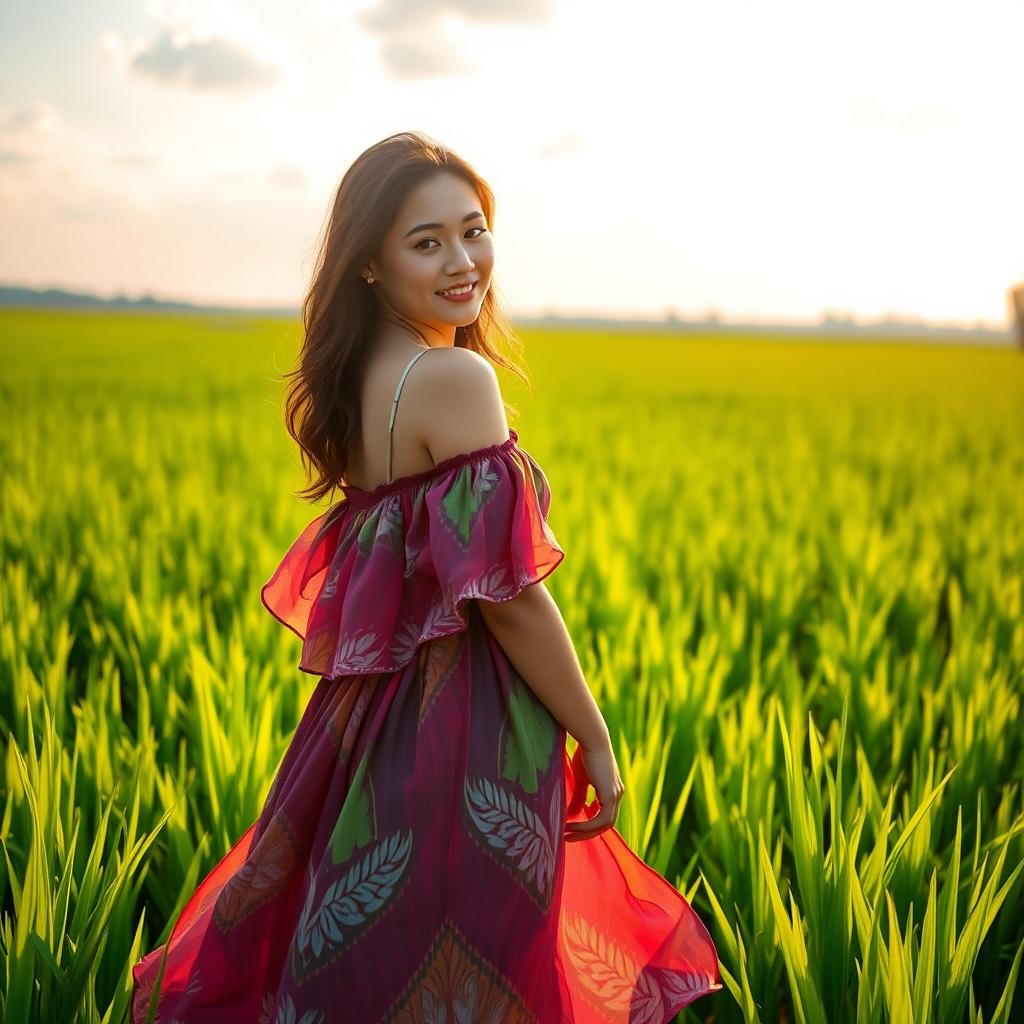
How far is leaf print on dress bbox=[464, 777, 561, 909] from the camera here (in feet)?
3.57

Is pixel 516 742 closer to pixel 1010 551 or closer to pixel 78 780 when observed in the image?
pixel 78 780

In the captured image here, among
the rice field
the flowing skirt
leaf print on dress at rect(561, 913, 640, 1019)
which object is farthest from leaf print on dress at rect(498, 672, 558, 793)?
the rice field

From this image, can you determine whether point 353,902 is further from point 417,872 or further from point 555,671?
point 555,671

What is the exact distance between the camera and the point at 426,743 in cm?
110

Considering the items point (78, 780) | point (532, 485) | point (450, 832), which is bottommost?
point (78, 780)

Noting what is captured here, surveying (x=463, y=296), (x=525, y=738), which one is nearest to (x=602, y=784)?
(x=525, y=738)

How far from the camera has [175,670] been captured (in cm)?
225

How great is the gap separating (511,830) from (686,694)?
0.96 meters

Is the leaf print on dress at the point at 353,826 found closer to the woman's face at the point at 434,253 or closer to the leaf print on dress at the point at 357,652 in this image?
the leaf print on dress at the point at 357,652

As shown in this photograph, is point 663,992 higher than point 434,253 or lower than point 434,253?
lower

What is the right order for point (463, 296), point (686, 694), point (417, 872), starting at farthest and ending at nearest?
point (686, 694) → point (463, 296) → point (417, 872)

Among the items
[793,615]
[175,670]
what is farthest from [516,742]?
[793,615]

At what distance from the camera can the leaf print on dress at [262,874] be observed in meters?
1.17

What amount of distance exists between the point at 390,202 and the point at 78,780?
1.09 metres
